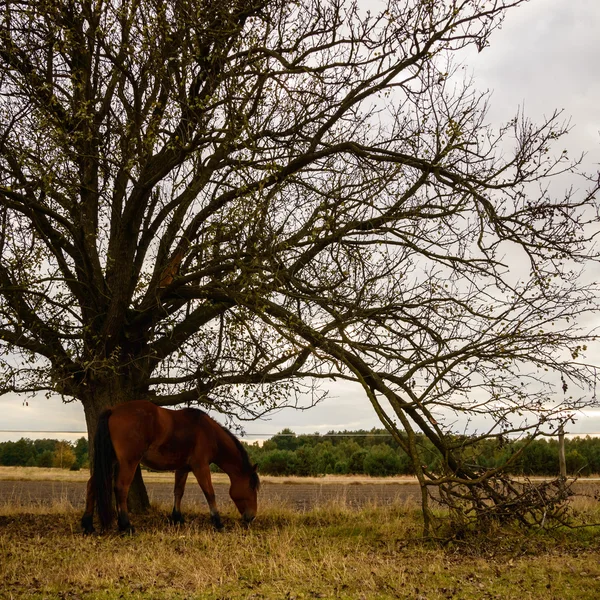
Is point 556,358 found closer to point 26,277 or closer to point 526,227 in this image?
point 526,227

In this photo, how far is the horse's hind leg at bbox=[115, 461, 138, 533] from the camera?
32.5 feet

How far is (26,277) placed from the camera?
11.5 m

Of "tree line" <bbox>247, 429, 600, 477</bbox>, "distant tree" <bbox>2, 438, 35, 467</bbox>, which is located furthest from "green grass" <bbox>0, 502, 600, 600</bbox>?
"distant tree" <bbox>2, 438, 35, 467</bbox>

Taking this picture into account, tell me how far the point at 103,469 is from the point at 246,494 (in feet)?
8.00

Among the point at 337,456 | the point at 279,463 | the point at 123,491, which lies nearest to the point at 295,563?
the point at 123,491

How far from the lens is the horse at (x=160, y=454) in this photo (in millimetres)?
10117

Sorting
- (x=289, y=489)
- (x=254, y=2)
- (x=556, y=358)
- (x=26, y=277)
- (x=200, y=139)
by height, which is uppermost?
(x=254, y=2)

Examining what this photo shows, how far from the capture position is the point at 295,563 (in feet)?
24.4

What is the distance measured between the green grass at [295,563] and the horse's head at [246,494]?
0.83 ft

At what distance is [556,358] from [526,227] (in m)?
2.16

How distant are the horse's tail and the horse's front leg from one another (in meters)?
1.40

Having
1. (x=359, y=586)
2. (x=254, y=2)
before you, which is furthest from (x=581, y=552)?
(x=254, y=2)

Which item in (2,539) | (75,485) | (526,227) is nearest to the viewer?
(2,539)

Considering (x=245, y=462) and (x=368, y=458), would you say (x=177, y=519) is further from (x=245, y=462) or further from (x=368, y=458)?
(x=368, y=458)
